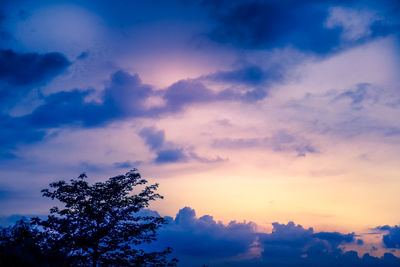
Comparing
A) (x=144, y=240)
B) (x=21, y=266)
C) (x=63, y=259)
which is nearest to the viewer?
(x=21, y=266)

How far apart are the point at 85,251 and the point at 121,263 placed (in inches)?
113

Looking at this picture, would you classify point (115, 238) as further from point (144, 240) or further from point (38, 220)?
point (38, 220)

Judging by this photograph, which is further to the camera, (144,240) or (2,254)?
(144,240)

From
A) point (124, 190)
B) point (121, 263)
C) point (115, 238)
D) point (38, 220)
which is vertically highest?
point (124, 190)

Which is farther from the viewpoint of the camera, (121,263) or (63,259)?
(121,263)

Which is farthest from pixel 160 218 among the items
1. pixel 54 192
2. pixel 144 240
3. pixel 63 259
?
pixel 63 259

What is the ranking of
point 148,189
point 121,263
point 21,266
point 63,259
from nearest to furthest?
1. point 21,266
2. point 63,259
3. point 121,263
4. point 148,189

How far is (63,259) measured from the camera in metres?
17.5

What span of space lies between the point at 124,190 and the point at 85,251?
551 cm

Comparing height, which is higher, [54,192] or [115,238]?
[54,192]

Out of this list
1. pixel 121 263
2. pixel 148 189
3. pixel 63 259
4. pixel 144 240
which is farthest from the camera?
pixel 148 189

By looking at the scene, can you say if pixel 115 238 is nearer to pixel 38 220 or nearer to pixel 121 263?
pixel 121 263

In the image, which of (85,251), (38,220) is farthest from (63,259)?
(38,220)

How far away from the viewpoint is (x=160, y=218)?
28062 millimetres
